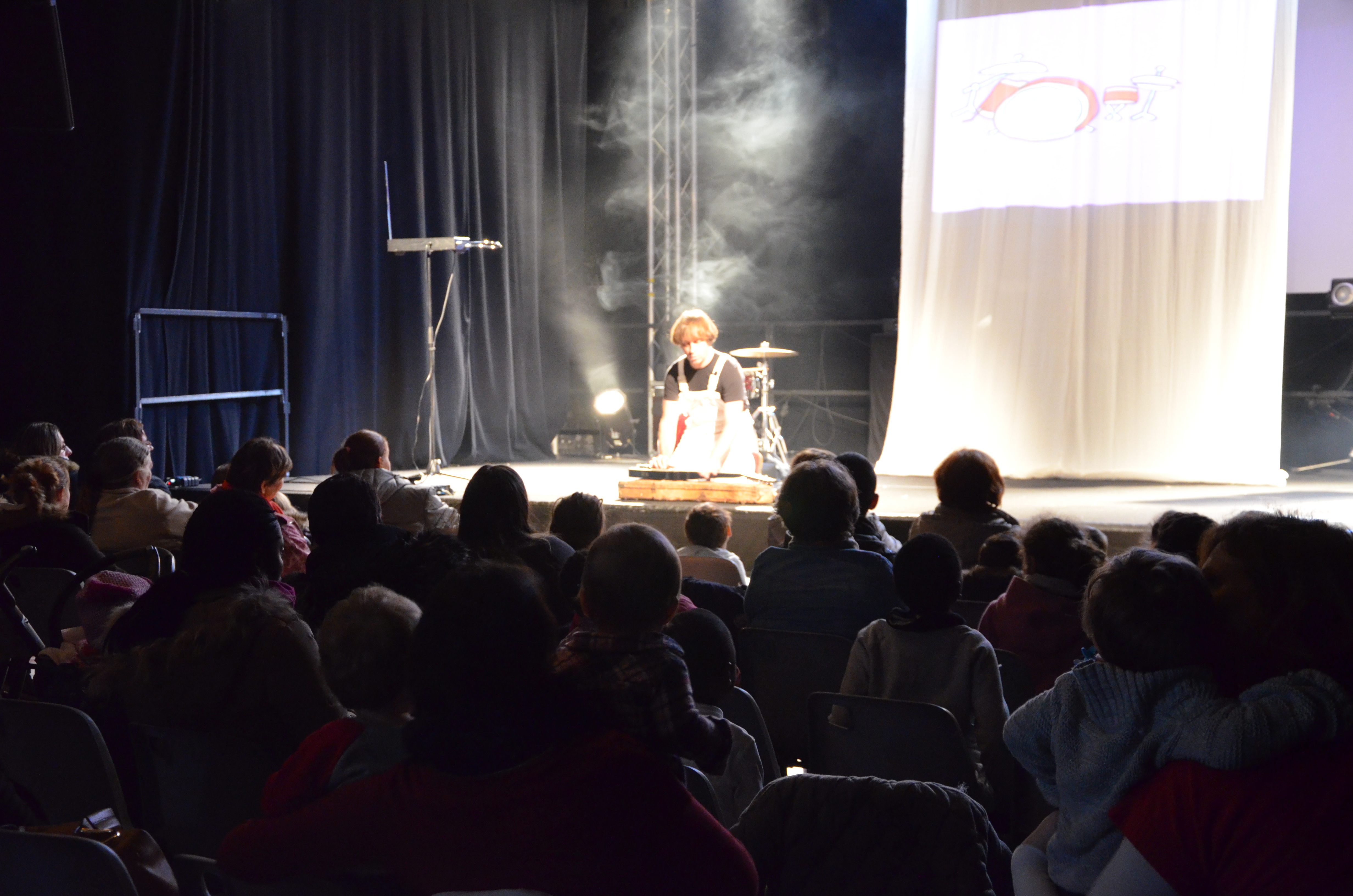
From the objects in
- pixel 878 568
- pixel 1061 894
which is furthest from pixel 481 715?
pixel 878 568

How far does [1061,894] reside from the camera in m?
1.31

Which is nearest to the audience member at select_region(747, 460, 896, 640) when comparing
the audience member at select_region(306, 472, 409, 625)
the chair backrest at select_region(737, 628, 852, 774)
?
the chair backrest at select_region(737, 628, 852, 774)

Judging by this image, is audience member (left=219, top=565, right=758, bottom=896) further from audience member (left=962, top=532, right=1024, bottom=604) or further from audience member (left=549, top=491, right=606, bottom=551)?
audience member (left=962, top=532, right=1024, bottom=604)

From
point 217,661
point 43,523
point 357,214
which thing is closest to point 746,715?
point 217,661

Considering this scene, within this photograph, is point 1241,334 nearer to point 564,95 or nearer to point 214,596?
point 564,95

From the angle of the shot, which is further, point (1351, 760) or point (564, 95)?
point (564, 95)

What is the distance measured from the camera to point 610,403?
8.91m

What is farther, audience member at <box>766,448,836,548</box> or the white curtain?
the white curtain

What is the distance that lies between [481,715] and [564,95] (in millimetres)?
8541

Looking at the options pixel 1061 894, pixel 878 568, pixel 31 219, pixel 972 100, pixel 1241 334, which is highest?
pixel 972 100

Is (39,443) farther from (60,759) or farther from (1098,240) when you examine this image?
(1098,240)

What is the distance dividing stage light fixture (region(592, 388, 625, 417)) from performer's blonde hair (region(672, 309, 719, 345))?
11.4 feet

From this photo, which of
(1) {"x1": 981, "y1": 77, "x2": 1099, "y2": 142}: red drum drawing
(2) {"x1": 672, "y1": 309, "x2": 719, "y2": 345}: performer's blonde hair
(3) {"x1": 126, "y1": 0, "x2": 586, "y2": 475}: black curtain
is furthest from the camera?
(1) {"x1": 981, "y1": 77, "x2": 1099, "y2": 142}: red drum drawing

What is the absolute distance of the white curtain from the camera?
6.88 meters
